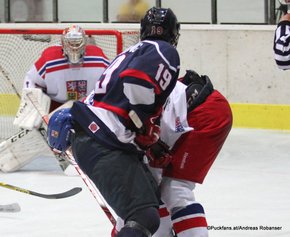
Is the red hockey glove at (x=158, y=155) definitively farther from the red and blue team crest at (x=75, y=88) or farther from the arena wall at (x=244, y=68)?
the arena wall at (x=244, y=68)

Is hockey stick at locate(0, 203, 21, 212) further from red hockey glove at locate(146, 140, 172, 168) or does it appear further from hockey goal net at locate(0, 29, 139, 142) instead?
hockey goal net at locate(0, 29, 139, 142)

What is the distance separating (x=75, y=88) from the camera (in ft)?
20.0

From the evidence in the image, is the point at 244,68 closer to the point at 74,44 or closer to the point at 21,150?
the point at 74,44

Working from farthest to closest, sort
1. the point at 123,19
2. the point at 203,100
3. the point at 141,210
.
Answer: the point at 123,19 < the point at 203,100 < the point at 141,210

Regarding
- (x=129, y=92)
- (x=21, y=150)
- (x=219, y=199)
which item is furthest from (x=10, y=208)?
(x=129, y=92)

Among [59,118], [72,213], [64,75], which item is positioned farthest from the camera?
[64,75]

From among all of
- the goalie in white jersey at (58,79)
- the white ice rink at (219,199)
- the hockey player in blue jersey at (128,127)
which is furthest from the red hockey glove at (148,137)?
the goalie in white jersey at (58,79)

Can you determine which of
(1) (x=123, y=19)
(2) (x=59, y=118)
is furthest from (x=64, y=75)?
(2) (x=59, y=118)

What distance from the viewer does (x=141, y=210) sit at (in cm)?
291

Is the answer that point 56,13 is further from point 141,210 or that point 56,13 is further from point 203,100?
point 141,210

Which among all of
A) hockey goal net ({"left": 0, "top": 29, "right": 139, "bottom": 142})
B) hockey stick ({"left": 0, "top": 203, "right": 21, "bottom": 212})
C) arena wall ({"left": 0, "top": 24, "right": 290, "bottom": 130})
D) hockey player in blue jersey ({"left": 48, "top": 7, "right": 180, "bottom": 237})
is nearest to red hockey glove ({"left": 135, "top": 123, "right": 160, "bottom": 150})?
hockey player in blue jersey ({"left": 48, "top": 7, "right": 180, "bottom": 237})

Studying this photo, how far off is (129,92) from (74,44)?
3084 mm

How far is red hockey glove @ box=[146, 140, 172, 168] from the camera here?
3.28 metres

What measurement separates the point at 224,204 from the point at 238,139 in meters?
2.25
